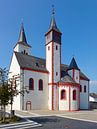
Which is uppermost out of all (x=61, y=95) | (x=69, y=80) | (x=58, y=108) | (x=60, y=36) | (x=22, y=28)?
(x=22, y=28)

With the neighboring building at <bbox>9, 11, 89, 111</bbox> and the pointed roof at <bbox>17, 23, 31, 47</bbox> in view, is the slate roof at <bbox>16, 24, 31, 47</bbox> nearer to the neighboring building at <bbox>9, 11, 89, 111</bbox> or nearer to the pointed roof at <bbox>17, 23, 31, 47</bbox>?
the pointed roof at <bbox>17, 23, 31, 47</bbox>

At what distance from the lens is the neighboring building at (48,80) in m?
34.8

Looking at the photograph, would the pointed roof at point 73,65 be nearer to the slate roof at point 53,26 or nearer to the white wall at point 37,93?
the white wall at point 37,93

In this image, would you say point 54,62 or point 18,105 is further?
point 54,62

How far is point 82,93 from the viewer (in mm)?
44125

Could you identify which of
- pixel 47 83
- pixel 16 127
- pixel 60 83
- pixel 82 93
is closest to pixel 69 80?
pixel 60 83

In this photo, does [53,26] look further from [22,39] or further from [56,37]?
[22,39]

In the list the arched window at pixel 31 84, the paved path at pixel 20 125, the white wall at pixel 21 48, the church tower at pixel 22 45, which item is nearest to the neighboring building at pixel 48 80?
the arched window at pixel 31 84

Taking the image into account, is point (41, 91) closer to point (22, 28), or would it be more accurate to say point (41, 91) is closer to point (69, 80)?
point (69, 80)

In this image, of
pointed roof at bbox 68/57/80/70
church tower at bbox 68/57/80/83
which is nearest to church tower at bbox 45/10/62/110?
church tower at bbox 68/57/80/83

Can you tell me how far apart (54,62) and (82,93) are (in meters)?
11.2

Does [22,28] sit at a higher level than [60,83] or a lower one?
higher

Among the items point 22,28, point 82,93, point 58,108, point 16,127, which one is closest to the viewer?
point 16,127

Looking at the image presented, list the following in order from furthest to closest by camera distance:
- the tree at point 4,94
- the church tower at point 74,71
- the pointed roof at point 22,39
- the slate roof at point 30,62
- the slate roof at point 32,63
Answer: the pointed roof at point 22,39
the church tower at point 74,71
the slate roof at point 32,63
the slate roof at point 30,62
the tree at point 4,94
